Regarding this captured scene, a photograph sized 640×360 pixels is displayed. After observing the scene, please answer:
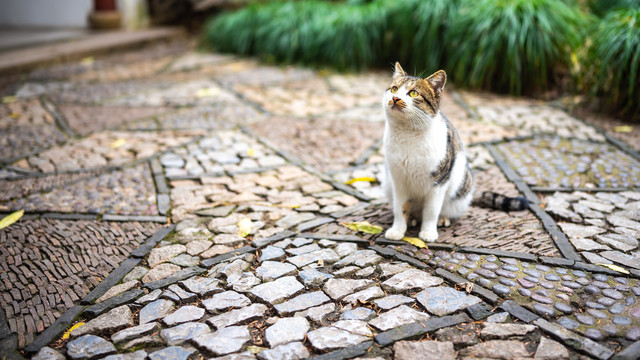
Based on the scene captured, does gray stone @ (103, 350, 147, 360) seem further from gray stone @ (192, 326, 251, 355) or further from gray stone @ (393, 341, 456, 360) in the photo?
gray stone @ (393, 341, 456, 360)

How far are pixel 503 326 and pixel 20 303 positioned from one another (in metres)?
2.55

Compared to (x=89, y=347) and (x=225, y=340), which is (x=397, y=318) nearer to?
(x=225, y=340)

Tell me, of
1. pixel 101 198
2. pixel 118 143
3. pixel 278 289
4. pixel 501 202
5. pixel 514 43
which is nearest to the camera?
pixel 278 289

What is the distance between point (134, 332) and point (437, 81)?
2.19m

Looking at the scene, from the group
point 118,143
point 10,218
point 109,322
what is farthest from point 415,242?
point 118,143

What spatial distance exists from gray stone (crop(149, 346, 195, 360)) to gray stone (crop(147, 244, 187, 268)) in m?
0.81

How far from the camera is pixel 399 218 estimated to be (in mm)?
3258

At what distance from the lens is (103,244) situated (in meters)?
3.22

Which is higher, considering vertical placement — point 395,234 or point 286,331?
point 395,234

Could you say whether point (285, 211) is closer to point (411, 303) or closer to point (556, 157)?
point (411, 303)

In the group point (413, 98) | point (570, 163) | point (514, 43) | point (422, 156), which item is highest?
point (514, 43)

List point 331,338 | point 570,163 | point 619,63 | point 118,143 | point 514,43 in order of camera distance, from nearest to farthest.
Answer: point 331,338 → point 570,163 → point 118,143 → point 619,63 → point 514,43

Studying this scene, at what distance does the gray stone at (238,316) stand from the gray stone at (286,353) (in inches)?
11.2

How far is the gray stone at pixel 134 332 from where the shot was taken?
7.88ft
